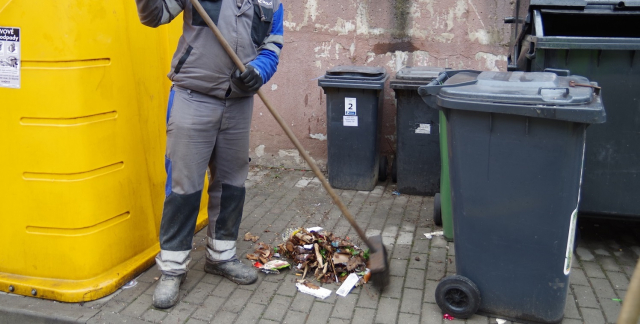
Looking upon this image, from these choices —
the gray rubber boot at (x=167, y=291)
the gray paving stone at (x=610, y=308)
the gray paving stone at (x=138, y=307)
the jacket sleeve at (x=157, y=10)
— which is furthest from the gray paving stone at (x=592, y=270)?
the jacket sleeve at (x=157, y=10)

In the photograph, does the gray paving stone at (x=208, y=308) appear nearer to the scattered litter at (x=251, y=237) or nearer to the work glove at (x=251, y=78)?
the scattered litter at (x=251, y=237)

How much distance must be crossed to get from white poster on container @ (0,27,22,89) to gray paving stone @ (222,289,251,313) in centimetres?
175

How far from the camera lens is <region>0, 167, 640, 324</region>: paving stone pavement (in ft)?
10.9

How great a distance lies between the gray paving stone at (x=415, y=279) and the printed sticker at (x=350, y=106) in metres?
2.06

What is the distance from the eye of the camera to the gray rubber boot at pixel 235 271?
12.2ft

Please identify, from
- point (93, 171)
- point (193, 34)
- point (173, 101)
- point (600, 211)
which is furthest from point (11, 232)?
point (600, 211)

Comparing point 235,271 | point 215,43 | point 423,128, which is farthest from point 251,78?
point 423,128

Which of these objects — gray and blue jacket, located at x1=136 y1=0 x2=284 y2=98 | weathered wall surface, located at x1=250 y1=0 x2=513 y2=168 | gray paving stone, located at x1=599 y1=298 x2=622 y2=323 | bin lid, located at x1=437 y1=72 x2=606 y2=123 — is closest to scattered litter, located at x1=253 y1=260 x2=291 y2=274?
gray and blue jacket, located at x1=136 y1=0 x2=284 y2=98

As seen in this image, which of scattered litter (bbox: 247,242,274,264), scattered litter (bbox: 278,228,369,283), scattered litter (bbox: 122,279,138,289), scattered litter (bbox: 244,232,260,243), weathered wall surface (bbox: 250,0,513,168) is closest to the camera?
scattered litter (bbox: 122,279,138,289)

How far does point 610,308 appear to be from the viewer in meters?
3.39

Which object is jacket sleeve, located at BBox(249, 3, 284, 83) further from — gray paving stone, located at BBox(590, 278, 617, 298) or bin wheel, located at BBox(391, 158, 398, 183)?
bin wheel, located at BBox(391, 158, 398, 183)

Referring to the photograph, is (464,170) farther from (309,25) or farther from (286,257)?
(309,25)

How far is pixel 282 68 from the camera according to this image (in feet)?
20.2

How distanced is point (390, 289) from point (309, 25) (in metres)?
3.32
